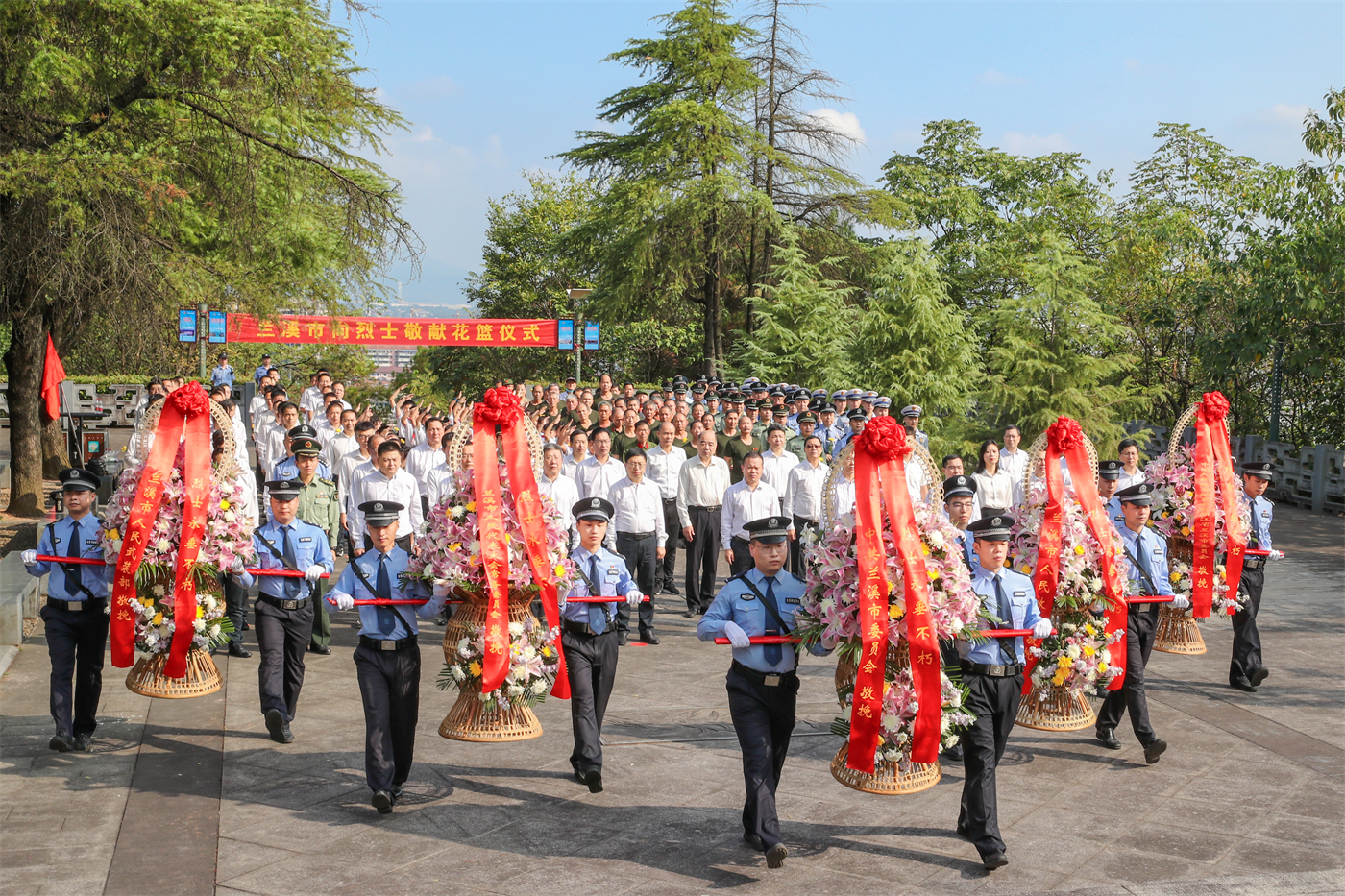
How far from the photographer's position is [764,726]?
19.7ft

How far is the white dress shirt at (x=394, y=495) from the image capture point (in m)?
10.4

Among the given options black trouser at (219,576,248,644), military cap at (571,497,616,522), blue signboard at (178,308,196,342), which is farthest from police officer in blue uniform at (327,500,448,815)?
blue signboard at (178,308,196,342)

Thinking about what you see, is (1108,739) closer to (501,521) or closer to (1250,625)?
(1250,625)

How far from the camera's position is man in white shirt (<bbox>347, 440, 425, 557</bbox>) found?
10.3m

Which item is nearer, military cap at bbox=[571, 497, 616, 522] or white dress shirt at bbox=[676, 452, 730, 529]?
military cap at bbox=[571, 497, 616, 522]

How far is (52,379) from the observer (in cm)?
1638

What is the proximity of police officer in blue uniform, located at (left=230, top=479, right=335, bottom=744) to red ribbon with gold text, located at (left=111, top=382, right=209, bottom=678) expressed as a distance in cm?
39

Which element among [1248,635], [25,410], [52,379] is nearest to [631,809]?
[1248,635]

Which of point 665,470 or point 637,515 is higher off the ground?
point 665,470

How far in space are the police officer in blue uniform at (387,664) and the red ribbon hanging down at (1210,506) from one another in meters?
5.72

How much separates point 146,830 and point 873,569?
163 inches

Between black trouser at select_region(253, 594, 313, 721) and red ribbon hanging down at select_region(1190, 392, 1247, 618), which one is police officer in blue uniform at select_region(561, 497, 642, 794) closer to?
black trouser at select_region(253, 594, 313, 721)

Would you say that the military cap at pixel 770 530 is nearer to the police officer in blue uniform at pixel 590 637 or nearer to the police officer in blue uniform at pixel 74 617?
the police officer in blue uniform at pixel 590 637

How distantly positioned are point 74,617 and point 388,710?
2442mm
